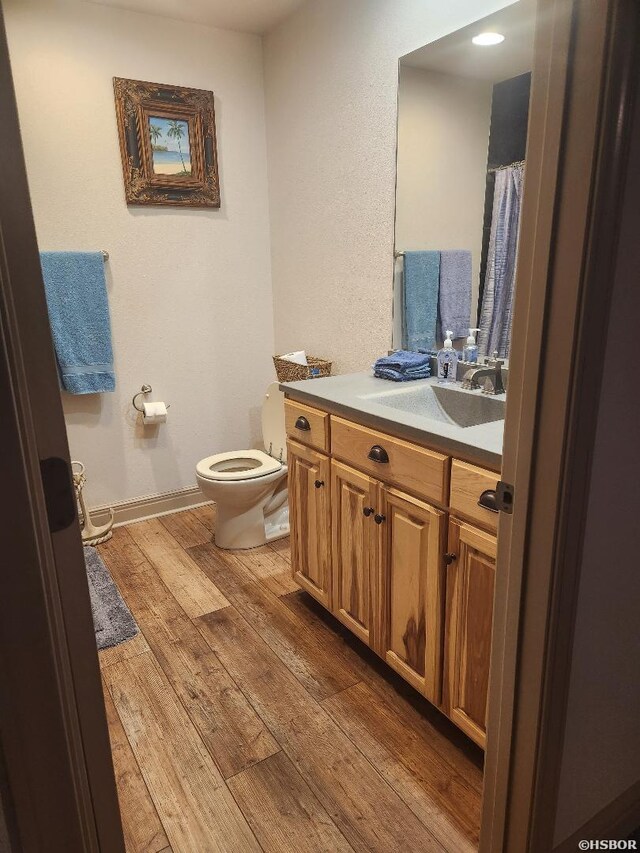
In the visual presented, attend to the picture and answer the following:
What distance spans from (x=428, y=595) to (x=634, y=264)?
39.8 inches

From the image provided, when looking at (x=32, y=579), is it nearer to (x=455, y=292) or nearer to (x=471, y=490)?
(x=471, y=490)

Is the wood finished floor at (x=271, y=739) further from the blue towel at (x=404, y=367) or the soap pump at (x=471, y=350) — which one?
the soap pump at (x=471, y=350)

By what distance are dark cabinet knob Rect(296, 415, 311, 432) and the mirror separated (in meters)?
0.64

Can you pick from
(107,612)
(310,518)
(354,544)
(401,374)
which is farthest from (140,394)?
(354,544)

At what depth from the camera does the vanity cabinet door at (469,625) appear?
4.49 feet

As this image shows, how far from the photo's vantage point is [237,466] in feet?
9.44

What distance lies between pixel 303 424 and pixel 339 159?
1300 millimetres

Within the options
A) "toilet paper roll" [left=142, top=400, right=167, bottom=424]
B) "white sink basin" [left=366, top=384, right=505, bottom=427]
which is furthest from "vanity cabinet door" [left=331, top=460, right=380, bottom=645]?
"toilet paper roll" [left=142, top=400, right=167, bottom=424]

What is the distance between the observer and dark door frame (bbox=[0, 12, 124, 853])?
1.99ft

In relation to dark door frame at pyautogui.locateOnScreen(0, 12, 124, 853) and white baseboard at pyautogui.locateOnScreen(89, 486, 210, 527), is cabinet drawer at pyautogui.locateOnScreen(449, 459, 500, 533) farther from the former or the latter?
white baseboard at pyautogui.locateOnScreen(89, 486, 210, 527)

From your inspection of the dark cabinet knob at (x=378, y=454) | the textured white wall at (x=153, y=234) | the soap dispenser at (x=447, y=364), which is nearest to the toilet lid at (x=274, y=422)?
the textured white wall at (x=153, y=234)

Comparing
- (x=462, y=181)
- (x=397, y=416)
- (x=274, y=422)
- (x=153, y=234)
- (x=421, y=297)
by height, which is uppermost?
(x=462, y=181)

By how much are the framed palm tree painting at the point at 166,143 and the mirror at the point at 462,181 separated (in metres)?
1.18

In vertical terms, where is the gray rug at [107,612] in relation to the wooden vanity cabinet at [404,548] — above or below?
below
